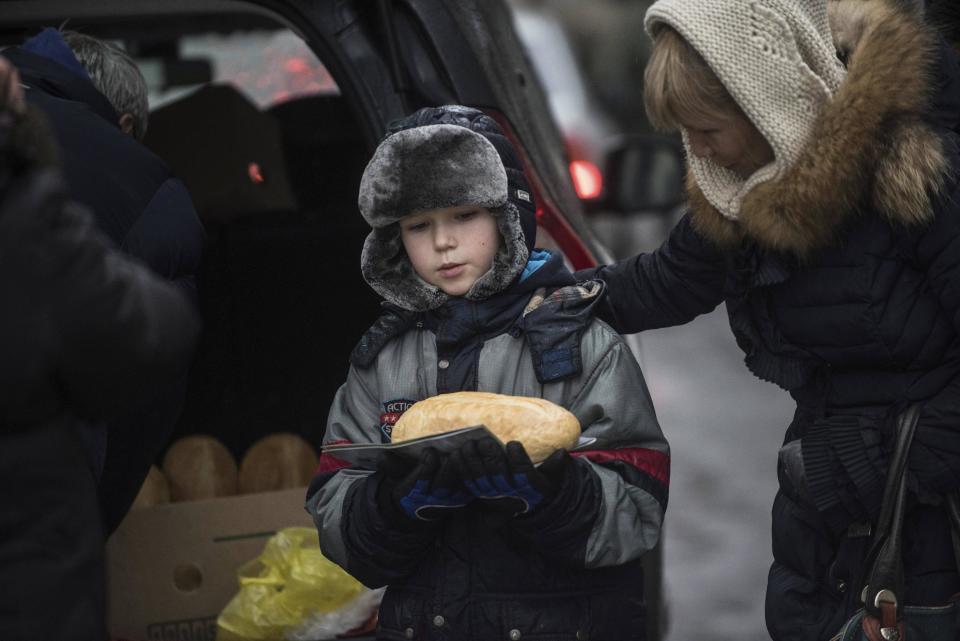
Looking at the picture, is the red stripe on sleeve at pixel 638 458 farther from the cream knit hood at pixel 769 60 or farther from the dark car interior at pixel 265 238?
the dark car interior at pixel 265 238

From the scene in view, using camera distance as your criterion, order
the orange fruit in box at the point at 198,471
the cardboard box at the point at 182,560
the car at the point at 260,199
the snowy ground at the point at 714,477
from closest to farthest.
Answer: the cardboard box at the point at 182,560
the orange fruit in box at the point at 198,471
the car at the point at 260,199
the snowy ground at the point at 714,477

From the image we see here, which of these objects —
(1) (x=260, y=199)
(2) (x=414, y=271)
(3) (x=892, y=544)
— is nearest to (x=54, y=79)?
(2) (x=414, y=271)

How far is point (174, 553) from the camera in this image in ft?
13.4

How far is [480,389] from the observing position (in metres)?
2.79

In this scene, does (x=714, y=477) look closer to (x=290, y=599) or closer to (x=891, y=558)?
(x=290, y=599)

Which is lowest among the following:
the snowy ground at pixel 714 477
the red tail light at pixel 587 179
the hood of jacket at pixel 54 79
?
the snowy ground at pixel 714 477

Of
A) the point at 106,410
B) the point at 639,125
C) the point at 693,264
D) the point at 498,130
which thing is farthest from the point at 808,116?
the point at 639,125

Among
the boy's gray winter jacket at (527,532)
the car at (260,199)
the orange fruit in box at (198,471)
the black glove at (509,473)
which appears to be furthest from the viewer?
the car at (260,199)

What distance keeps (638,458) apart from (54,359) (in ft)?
3.62

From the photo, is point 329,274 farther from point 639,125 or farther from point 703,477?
point 639,125

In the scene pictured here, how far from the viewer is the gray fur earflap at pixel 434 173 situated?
2793 millimetres

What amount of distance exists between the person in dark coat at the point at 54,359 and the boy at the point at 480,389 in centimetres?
60

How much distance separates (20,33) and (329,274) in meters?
1.07

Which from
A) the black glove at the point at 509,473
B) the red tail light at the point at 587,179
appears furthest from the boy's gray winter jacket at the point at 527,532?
the red tail light at the point at 587,179
